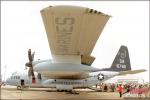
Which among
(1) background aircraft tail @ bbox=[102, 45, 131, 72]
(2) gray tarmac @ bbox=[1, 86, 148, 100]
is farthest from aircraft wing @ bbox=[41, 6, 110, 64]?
(1) background aircraft tail @ bbox=[102, 45, 131, 72]

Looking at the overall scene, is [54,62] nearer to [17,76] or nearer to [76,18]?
[76,18]

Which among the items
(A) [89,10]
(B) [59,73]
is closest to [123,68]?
(B) [59,73]

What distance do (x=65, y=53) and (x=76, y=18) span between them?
4460 mm

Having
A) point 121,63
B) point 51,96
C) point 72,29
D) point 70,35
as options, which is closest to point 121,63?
point 121,63

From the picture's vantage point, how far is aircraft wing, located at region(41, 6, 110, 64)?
14413mm

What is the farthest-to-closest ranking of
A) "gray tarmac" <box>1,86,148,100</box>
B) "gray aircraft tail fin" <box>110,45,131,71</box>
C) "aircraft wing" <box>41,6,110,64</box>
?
"gray aircraft tail fin" <box>110,45,131,71</box>, "gray tarmac" <box>1,86,148,100</box>, "aircraft wing" <box>41,6,110,64</box>

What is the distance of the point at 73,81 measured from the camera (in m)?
31.0

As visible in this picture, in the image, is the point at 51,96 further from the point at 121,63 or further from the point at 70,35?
the point at 121,63

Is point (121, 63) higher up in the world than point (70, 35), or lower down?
lower down

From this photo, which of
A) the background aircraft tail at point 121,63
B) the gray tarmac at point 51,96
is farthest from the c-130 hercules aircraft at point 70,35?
the background aircraft tail at point 121,63

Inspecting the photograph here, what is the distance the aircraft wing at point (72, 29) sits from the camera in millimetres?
14413

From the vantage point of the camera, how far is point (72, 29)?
16.0 m

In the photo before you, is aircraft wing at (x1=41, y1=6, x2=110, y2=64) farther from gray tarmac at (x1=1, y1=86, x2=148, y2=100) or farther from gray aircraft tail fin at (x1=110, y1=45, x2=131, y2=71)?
gray aircraft tail fin at (x1=110, y1=45, x2=131, y2=71)

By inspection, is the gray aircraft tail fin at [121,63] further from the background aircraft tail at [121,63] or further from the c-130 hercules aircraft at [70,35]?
the c-130 hercules aircraft at [70,35]
